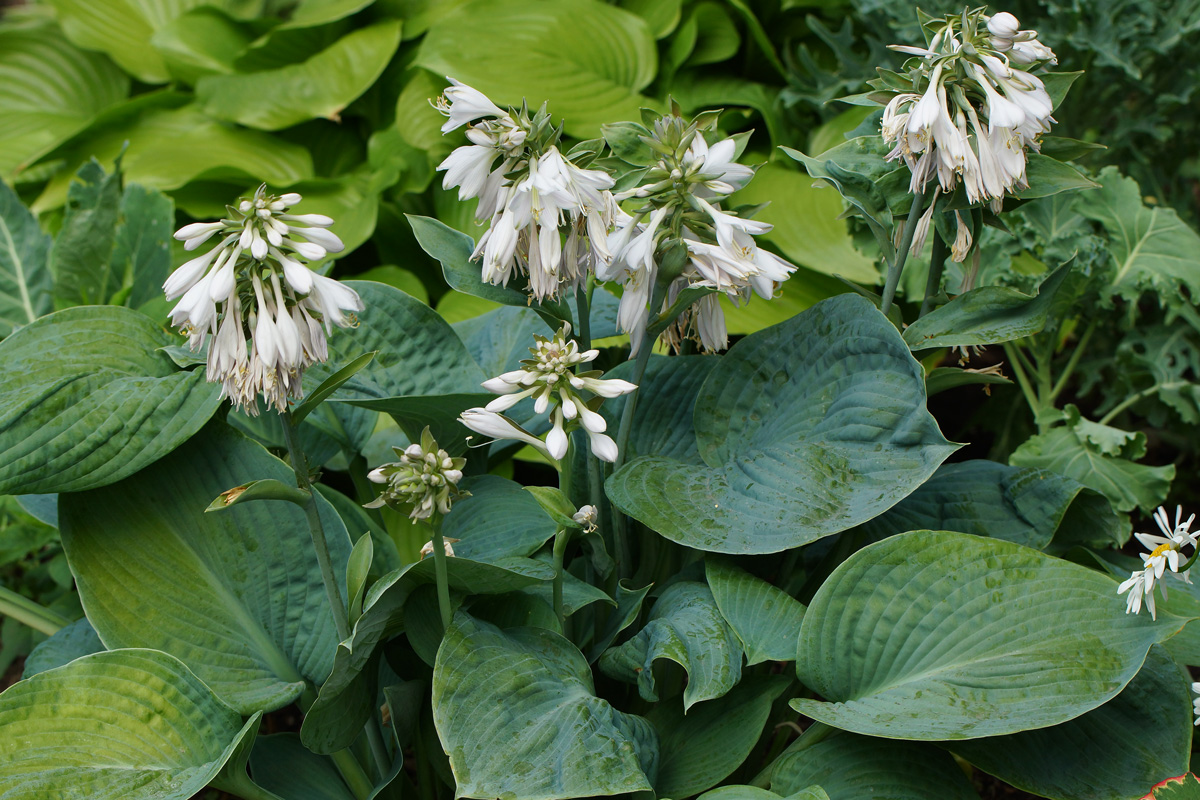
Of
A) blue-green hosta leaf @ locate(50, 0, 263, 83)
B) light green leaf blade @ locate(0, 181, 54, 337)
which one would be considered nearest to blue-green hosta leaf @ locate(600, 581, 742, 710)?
light green leaf blade @ locate(0, 181, 54, 337)

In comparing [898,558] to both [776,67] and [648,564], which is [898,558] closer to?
[648,564]

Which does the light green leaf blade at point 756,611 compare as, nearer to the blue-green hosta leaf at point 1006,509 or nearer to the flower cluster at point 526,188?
the blue-green hosta leaf at point 1006,509

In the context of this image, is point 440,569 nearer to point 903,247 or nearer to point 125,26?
A: point 903,247

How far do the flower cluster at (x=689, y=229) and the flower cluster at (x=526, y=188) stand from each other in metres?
0.04

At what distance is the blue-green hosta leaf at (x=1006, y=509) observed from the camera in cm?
117

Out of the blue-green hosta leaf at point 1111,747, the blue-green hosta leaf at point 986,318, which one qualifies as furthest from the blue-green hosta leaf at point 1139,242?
the blue-green hosta leaf at point 1111,747

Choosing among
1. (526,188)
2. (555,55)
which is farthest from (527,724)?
(555,55)

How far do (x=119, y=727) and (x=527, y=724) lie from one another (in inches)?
18.2

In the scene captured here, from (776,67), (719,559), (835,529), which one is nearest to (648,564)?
(719,559)

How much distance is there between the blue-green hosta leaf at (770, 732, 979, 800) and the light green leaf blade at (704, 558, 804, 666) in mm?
112

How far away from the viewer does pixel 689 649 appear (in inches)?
39.4

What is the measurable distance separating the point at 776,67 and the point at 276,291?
208 cm

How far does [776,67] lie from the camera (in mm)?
2582

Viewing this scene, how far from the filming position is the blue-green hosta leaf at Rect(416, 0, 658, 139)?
2.27 meters
